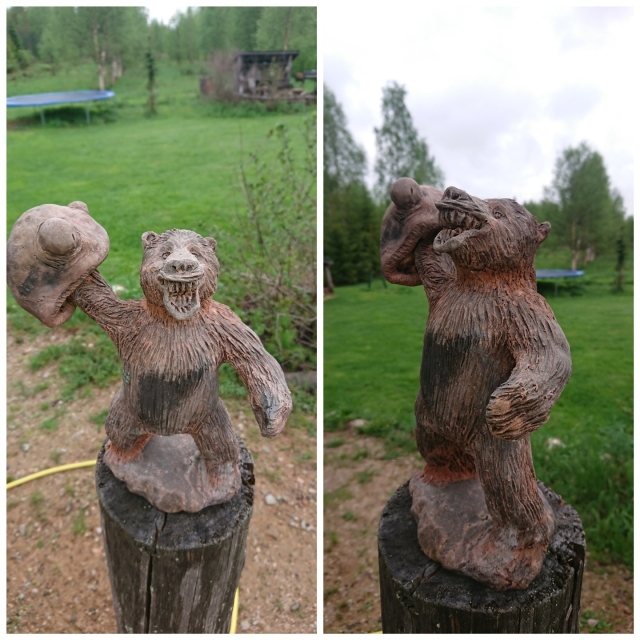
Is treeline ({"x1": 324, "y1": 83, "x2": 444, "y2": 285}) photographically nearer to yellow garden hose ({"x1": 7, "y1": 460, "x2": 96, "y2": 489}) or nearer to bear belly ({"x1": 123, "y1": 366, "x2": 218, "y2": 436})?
yellow garden hose ({"x1": 7, "y1": 460, "x2": 96, "y2": 489})

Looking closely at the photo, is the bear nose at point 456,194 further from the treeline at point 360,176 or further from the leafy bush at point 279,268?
the treeline at point 360,176

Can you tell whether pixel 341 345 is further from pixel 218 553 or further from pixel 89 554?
pixel 218 553

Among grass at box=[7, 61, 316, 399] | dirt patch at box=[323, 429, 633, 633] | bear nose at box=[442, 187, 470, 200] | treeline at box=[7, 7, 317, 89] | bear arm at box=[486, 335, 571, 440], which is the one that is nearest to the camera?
bear arm at box=[486, 335, 571, 440]

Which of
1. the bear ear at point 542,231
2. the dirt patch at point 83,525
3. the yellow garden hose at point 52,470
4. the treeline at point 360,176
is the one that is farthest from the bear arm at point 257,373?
the treeline at point 360,176

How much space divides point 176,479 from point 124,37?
652 cm

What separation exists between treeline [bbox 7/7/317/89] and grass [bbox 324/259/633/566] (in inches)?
86.3

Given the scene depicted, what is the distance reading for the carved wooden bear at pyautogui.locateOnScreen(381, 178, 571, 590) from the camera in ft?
4.36

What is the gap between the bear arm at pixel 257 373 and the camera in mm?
1474

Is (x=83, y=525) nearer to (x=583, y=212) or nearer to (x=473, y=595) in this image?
(x=473, y=595)

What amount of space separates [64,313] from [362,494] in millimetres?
2441

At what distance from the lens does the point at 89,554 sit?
272 cm

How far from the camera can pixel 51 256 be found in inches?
58.3

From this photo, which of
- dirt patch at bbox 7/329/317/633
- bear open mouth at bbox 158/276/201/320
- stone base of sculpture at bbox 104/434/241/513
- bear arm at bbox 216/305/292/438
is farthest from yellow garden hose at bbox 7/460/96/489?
bear open mouth at bbox 158/276/201/320

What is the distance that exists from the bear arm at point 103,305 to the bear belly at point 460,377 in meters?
0.82
